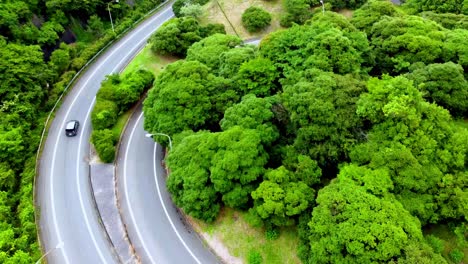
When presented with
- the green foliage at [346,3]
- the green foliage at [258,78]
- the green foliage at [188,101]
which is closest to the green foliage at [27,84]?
the green foliage at [188,101]

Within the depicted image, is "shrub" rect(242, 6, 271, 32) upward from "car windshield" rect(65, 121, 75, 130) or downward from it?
downward

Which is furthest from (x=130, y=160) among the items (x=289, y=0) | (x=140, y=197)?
(x=289, y=0)

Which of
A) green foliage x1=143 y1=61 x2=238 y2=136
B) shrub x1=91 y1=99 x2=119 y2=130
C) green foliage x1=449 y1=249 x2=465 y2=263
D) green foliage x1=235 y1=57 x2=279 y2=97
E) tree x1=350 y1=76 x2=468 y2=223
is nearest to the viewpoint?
tree x1=350 y1=76 x2=468 y2=223

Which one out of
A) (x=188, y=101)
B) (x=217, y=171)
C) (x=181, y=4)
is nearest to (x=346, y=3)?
(x=181, y=4)

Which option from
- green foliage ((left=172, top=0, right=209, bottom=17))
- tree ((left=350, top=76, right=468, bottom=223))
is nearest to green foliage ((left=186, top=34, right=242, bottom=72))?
green foliage ((left=172, top=0, right=209, bottom=17))

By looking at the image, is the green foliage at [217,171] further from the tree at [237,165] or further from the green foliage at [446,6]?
the green foliage at [446,6]

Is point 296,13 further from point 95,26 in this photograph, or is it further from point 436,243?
point 436,243

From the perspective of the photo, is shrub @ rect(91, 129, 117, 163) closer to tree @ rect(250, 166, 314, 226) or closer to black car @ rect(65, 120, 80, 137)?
black car @ rect(65, 120, 80, 137)
